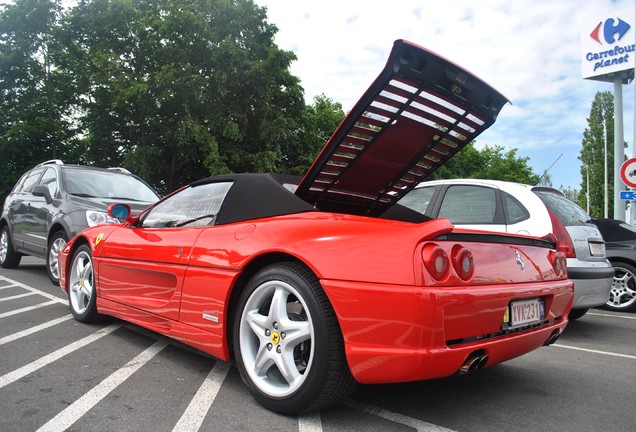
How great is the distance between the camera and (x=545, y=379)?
121 inches

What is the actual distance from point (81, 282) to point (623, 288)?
22.7 feet

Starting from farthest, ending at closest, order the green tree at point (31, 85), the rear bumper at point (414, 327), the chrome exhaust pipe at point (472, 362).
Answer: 1. the green tree at point (31, 85)
2. the chrome exhaust pipe at point (472, 362)
3. the rear bumper at point (414, 327)

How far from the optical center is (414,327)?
6.23 feet

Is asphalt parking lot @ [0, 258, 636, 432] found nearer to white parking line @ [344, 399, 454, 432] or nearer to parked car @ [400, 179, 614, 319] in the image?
white parking line @ [344, 399, 454, 432]

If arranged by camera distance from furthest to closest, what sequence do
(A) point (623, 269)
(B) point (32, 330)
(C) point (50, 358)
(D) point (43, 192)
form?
(D) point (43, 192), (A) point (623, 269), (B) point (32, 330), (C) point (50, 358)

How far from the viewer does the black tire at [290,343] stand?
6.88 ft

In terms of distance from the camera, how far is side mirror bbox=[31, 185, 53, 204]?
636 centimetres

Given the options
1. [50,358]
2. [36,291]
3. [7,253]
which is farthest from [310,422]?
[7,253]

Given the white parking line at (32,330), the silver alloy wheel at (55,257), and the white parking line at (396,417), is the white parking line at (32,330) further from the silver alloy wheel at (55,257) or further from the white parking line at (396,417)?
the white parking line at (396,417)

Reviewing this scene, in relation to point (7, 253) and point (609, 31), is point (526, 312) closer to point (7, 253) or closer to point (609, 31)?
point (7, 253)

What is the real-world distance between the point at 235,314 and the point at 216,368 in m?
0.67

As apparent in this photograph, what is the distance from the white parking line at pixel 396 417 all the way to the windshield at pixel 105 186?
5150mm

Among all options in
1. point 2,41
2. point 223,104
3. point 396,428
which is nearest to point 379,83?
point 396,428

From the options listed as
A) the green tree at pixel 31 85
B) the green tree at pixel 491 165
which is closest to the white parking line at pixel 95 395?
the green tree at pixel 31 85
